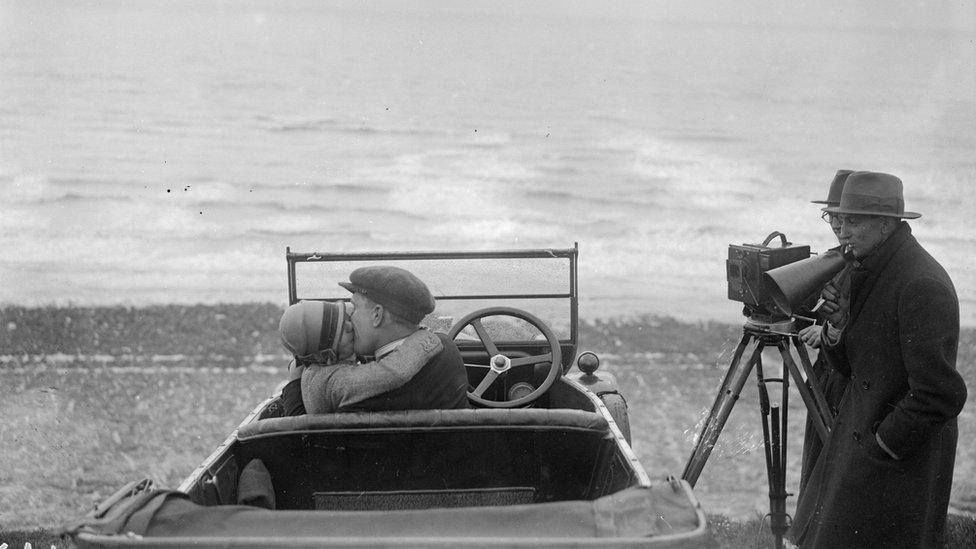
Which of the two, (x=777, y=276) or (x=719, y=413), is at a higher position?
(x=777, y=276)

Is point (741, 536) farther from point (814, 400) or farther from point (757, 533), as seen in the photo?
point (814, 400)

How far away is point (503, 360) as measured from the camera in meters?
4.11

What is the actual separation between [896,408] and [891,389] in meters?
0.12

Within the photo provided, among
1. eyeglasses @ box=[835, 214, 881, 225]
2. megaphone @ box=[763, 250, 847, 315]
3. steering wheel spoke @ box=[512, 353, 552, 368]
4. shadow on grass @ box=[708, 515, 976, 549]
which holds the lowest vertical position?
shadow on grass @ box=[708, 515, 976, 549]

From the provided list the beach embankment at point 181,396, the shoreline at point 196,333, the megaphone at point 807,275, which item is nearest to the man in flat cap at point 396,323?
the megaphone at point 807,275

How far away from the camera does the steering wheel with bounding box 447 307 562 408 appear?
3.98 meters

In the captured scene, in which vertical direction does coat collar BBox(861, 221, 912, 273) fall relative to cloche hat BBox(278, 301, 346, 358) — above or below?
above

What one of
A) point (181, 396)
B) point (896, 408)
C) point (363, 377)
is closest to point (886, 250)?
point (896, 408)

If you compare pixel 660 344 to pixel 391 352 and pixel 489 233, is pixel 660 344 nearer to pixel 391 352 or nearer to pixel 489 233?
pixel 391 352

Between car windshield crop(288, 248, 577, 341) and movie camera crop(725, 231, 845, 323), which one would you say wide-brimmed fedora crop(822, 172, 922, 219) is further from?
car windshield crop(288, 248, 577, 341)

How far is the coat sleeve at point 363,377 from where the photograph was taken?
3117 mm

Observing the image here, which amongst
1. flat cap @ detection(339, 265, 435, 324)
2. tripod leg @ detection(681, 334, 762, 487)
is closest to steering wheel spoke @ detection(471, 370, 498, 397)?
flat cap @ detection(339, 265, 435, 324)

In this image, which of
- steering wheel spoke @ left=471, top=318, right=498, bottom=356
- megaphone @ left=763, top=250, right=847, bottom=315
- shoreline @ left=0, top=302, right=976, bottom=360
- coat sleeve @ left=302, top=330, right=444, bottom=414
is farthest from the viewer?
shoreline @ left=0, top=302, right=976, bottom=360

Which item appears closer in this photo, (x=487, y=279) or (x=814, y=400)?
(x=814, y=400)
